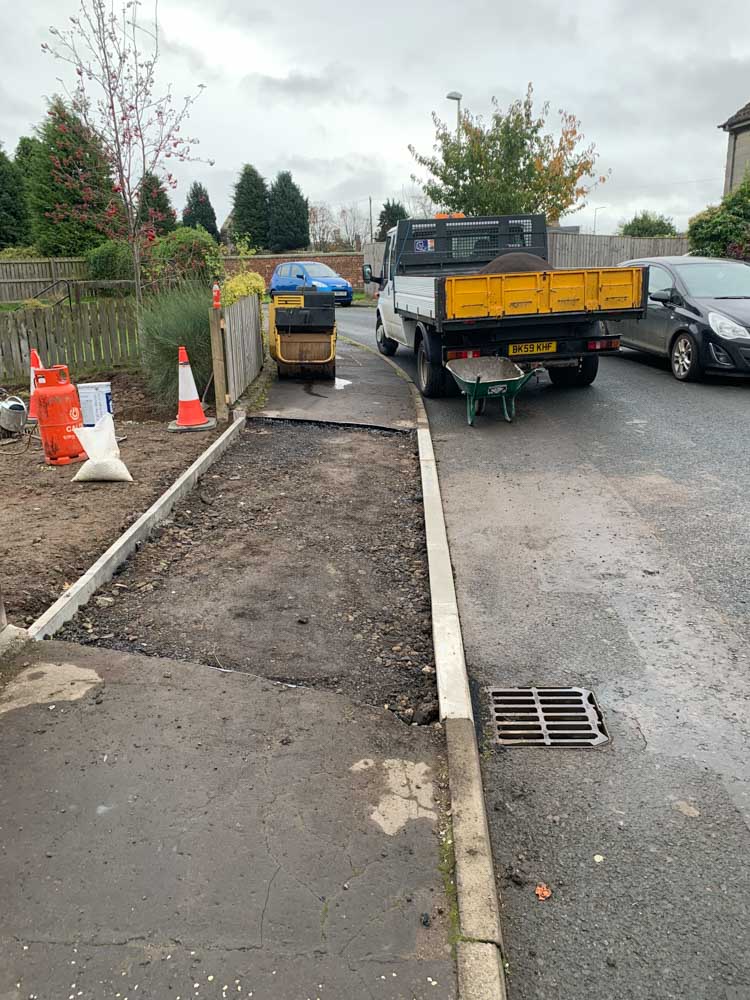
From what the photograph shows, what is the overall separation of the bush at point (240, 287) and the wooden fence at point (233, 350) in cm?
10

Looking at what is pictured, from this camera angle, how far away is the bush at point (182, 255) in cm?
1384

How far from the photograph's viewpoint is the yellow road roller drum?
11438mm

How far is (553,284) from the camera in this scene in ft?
31.3

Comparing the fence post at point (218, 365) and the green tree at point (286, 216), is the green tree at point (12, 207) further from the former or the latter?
the fence post at point (218, 365)

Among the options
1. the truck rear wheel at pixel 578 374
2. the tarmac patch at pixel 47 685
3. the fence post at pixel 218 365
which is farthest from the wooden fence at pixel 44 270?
the tarmac patch at pixel 47 685

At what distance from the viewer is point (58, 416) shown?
23.9 feet

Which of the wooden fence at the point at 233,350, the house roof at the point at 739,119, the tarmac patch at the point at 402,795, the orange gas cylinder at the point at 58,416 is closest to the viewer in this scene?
the tarmac patch at the point at 402,795

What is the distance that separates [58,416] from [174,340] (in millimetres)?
2822

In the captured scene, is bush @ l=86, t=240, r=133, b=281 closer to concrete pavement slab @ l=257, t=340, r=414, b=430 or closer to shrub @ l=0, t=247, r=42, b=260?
shrub @ l=0, t=247, r=42, b=260

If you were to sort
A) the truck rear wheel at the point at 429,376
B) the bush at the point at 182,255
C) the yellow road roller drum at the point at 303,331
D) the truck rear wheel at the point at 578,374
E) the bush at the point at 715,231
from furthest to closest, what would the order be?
the bush at the point at 715,231, the bush at the point at 182,255, the yellow road roller drum at the point at 303,331, the truck rear wheel at the point at 578,374, the truck rear wheel at the point at 429,376

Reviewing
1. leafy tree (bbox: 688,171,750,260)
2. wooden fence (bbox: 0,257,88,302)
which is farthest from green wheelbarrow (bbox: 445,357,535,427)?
wooden fence (bbox: 0,257,88,302)

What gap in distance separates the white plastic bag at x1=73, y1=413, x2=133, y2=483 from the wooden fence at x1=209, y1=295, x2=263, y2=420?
8.74ft

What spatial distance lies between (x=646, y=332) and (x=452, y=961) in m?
11.6

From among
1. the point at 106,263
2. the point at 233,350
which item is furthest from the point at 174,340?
the point at 106,263
